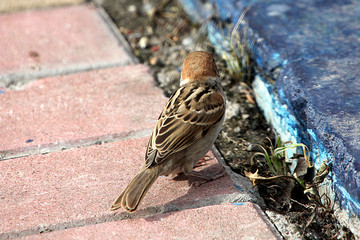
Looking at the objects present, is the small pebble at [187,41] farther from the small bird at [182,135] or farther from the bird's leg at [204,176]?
the bird's leg at [204,176]

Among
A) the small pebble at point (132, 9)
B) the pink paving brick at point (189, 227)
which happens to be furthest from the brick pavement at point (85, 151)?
the small pebble at point (132, 9)

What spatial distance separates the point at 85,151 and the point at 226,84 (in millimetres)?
1475

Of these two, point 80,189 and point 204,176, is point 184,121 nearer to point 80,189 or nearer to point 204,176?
point 204,176

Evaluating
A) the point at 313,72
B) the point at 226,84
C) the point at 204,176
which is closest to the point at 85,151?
the point at 204,176

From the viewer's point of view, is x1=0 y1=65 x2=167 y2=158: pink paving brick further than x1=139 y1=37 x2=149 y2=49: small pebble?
No

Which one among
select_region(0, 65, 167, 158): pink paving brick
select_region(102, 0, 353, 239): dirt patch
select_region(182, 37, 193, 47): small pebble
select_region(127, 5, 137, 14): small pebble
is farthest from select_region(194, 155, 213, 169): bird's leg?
select_region(127, 5, 137, 14): small pebble

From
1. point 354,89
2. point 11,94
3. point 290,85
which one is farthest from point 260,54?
point 11,94

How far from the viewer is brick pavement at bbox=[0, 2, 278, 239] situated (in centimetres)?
289

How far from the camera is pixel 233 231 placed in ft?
9.25

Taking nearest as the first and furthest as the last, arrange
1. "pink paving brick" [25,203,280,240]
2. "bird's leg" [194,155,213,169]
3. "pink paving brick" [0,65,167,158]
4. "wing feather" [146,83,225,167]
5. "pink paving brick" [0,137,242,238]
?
"pink paving brick" [25,203,280,240] < "pink paving brick" [0,137,242,238] < "wing feather" [146,83,225,167] < "bird's leg" [194,155,213,169] < "pink paving brick" [0,65,167,158]

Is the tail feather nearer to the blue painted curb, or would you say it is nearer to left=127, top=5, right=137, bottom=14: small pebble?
the blue painted curb

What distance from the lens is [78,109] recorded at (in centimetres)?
409

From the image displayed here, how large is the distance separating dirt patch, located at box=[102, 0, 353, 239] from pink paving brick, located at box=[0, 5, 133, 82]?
25 cm

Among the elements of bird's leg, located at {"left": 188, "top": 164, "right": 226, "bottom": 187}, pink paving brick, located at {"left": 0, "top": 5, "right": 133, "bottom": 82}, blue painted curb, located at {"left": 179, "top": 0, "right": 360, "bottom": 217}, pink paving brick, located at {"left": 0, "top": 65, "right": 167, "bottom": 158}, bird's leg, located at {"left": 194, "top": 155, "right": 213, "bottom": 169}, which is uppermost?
blue painted curb, located at {"left": 179, "top": 0, "right": 360, "bottom": 217}
